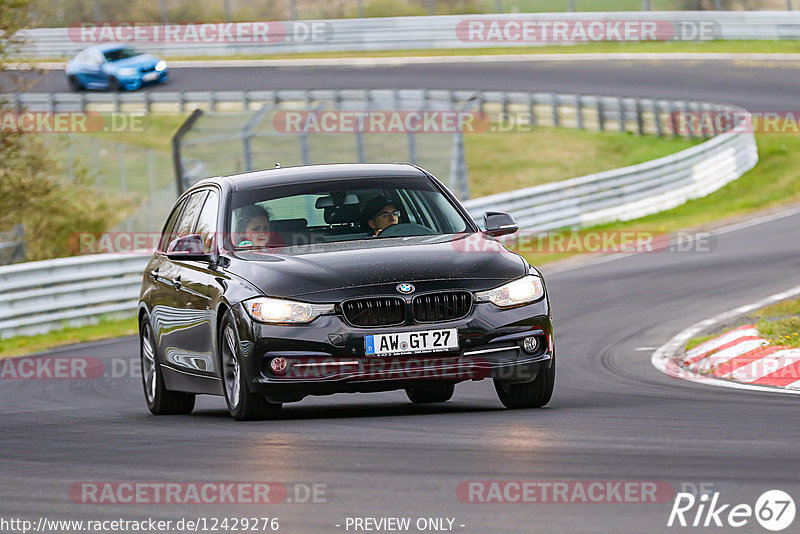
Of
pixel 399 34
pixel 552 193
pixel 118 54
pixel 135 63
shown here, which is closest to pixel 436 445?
pixel 552 193

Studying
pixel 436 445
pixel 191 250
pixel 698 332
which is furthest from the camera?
pixel 698 332

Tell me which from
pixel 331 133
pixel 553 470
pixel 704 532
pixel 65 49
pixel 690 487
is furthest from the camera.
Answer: pixel 65 49

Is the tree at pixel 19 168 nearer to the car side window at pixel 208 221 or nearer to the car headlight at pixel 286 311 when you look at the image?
the car side window at pixel 208 221

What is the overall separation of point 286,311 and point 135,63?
43298 millimetres

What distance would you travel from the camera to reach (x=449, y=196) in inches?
395

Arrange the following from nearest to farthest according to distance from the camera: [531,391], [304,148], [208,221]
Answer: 1. [531,391]
2. [208,221]
3. [304,148]

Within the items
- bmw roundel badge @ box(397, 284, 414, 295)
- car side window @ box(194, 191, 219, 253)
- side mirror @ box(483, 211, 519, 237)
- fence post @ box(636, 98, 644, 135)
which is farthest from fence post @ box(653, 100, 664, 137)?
bmw roundel badge @ box(397, 284, 414, 295)

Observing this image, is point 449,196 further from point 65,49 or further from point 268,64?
point 65,49

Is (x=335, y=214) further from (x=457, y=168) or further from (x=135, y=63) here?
(x=135, y=63)

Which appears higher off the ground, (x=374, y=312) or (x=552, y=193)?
(x=374, y=312)

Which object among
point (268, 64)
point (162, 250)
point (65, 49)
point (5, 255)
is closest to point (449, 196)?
point (162, 250)

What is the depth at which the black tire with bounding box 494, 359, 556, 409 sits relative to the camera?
9000 millimetres

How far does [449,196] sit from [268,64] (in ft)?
147

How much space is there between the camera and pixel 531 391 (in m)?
9.09
